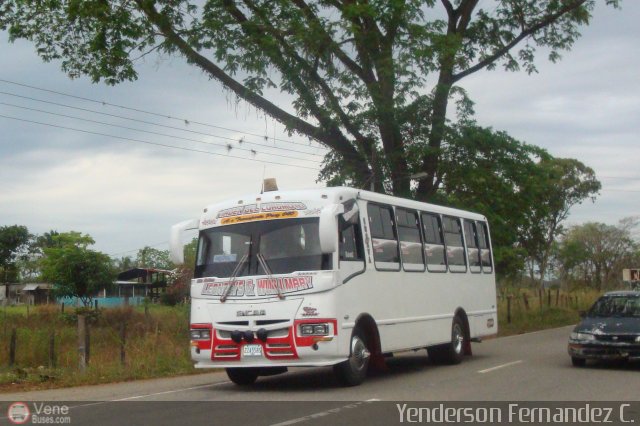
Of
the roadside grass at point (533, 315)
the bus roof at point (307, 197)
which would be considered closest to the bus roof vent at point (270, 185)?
the bus roof at point (307, 197)

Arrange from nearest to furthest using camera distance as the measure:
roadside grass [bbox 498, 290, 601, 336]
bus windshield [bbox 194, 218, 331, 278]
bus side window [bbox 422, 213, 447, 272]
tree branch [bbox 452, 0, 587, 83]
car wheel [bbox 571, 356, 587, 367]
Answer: bus windshield [bbox 194, 218, 331, 278] < car wheel [bbox 571, 356, 587, 367] < bus side window [bbox 422, 213, 447, 272] < tree branch [bbox 452, 0, 587, 83] < roadside grass [bbox 498, 290, 601, 336]

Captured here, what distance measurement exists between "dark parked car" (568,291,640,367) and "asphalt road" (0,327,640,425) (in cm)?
34

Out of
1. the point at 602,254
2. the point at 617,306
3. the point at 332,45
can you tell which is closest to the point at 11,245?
the point at 602,254

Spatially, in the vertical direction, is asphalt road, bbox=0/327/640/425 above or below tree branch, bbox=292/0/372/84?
below

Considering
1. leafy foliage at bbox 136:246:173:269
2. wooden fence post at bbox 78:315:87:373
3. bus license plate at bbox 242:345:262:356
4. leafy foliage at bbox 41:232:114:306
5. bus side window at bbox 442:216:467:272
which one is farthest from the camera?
leafy foliage at bbox 136:246:173:269

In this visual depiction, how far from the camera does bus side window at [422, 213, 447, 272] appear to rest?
16877 millimetres

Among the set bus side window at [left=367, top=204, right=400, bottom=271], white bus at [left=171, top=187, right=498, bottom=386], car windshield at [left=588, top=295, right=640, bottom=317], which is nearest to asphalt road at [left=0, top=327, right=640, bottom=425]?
white bus at [left=171, top=187, right=498, bottom=386]

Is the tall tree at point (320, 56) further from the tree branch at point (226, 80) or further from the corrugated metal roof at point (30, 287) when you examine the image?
the corrugated metal roof at point (30, 287)

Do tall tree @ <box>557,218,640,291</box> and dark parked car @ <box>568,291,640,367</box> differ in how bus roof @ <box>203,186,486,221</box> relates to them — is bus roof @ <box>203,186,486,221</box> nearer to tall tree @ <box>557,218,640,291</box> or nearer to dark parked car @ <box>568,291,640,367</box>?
dark parked car @ <box>568,291,640,367</box>

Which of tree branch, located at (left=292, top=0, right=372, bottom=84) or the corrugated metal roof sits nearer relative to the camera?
tree branch, located at (left=292, top=0, right=372, bottom=84)

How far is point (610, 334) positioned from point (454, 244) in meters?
4.02

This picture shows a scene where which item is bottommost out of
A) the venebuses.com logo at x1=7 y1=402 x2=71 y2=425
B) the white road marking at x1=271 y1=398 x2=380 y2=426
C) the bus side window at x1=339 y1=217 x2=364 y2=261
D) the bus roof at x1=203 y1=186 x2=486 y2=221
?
the white road marking at x1=271 y1=398 x2=380 y2=426

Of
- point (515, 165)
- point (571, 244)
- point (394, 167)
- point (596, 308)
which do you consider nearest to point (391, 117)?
point (394, 167)

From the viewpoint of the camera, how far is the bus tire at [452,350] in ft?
57.8
